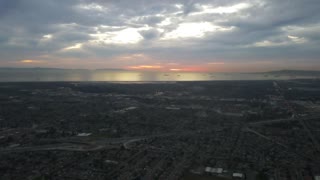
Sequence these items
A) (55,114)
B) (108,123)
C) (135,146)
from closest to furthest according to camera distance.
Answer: (135,146)
(108,123)
(55,114)

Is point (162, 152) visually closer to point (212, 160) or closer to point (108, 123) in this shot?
point (212, 160)

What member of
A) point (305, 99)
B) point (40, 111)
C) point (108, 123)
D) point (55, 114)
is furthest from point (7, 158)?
point (305, 99)

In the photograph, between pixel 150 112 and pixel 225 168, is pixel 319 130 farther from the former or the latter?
pixel 150 112

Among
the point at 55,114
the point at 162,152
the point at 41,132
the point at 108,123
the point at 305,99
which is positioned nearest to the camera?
the point at 162,152

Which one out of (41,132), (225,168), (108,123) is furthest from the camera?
(108,123)

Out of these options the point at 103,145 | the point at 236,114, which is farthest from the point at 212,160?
the point at 236,114

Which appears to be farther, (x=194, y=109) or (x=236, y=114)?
(x=194, y=109)

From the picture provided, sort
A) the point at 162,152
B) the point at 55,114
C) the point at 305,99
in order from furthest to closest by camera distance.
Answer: the point at 305,99, the point at 55,114, the point at 162,152

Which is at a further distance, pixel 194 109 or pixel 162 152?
pixel 194 109
